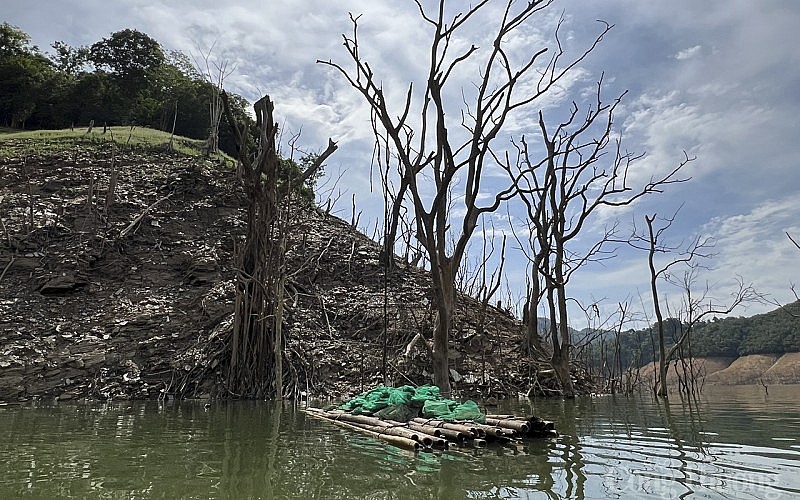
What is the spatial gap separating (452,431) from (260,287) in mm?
6083

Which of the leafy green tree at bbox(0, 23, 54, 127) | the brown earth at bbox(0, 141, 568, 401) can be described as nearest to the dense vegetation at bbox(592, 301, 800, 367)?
the brown earth at bbox(0, 141, 568, 401)

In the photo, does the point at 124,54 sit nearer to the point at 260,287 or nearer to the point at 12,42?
the point at 12,42

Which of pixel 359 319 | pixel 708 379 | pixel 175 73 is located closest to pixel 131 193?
pixel 359 319

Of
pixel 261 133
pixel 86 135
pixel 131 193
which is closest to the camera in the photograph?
pixel 261 133

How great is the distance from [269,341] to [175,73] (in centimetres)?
2738

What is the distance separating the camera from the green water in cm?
298

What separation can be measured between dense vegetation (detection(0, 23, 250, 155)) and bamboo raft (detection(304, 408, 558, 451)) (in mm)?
23102

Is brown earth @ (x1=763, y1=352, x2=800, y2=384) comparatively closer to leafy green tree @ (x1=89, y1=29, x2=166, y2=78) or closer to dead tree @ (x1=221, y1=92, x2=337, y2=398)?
dead tree @ (x1=221, y1=92, x2=337, y2=398)

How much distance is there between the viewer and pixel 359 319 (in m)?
12.4

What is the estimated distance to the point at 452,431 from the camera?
4586 mm

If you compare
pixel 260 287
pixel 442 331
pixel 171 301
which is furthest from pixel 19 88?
pixel 442 331

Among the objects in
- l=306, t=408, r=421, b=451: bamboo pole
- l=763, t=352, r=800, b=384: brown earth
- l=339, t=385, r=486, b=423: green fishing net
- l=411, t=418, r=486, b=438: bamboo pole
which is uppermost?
l=763, t=352, r=800, b=384: brown earth

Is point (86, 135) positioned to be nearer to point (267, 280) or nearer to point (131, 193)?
point (131, 193)

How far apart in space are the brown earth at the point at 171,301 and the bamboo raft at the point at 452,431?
376cm
